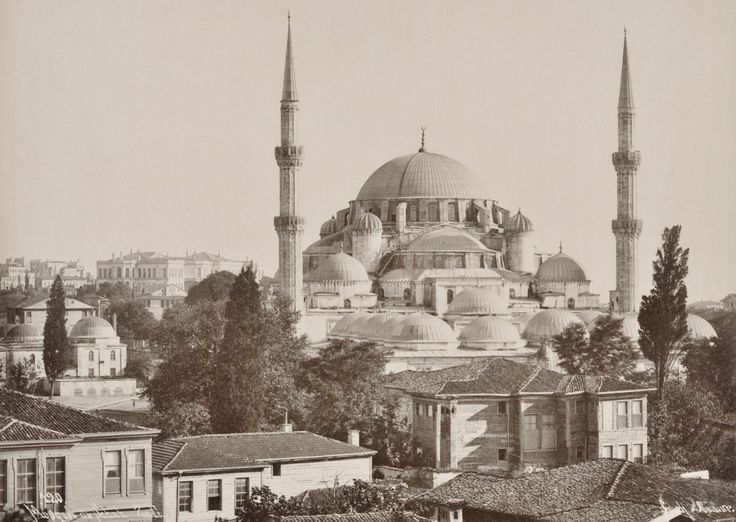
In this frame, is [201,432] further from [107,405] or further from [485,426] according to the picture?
[107,405]

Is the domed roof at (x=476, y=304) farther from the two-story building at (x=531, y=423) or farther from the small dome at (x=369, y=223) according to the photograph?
the two-story building at (x=531, y=423)

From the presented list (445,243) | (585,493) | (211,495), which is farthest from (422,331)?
(211,495)

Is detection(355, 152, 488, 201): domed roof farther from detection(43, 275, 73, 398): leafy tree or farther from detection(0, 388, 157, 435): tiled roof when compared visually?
detection(0, 388, 157, 435): tiled roof

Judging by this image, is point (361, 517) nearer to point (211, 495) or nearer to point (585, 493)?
point (211, 495)

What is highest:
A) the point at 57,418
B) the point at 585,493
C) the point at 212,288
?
the point at 212,288

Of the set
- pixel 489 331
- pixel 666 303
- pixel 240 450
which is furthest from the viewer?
pixel 489 331

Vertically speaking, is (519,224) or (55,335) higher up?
(519,224)

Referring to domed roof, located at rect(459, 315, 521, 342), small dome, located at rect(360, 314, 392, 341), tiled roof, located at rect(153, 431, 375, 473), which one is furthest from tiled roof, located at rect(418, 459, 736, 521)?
small dome, located at rect(360, 314, 392, 341)
